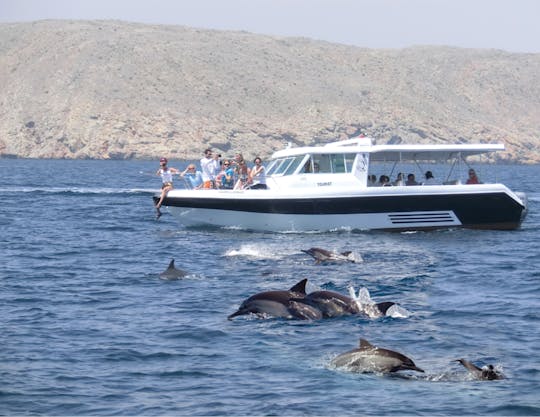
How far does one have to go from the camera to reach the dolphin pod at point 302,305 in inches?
689

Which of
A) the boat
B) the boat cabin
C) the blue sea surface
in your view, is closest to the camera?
the blue sea surface

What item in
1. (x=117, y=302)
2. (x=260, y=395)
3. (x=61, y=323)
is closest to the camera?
(x=260, y=395)

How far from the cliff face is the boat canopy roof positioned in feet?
365

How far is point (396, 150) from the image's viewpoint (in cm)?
3142

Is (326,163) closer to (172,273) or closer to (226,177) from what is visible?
(226,177)

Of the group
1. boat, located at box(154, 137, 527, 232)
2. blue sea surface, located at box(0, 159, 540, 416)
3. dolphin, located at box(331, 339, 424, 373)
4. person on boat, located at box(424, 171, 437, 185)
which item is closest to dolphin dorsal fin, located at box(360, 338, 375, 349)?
dolphin, located at box(331, 339, 424, 373)

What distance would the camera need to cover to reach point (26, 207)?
4362 cm

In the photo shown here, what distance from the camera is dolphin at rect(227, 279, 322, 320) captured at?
17.5 meters

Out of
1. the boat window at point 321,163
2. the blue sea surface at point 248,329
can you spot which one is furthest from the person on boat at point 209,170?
the boat window at point 321,163

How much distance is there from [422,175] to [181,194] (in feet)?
24.3

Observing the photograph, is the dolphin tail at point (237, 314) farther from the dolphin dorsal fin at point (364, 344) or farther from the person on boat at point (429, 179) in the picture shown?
the person on boat at point (429, 179)

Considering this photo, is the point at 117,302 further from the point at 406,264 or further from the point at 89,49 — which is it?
the point at 89,49

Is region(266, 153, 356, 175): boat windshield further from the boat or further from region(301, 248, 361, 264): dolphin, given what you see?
region(301, 248, 361, 264): dolphin

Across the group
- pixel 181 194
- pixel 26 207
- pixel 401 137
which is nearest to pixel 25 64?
pixel 401 137
